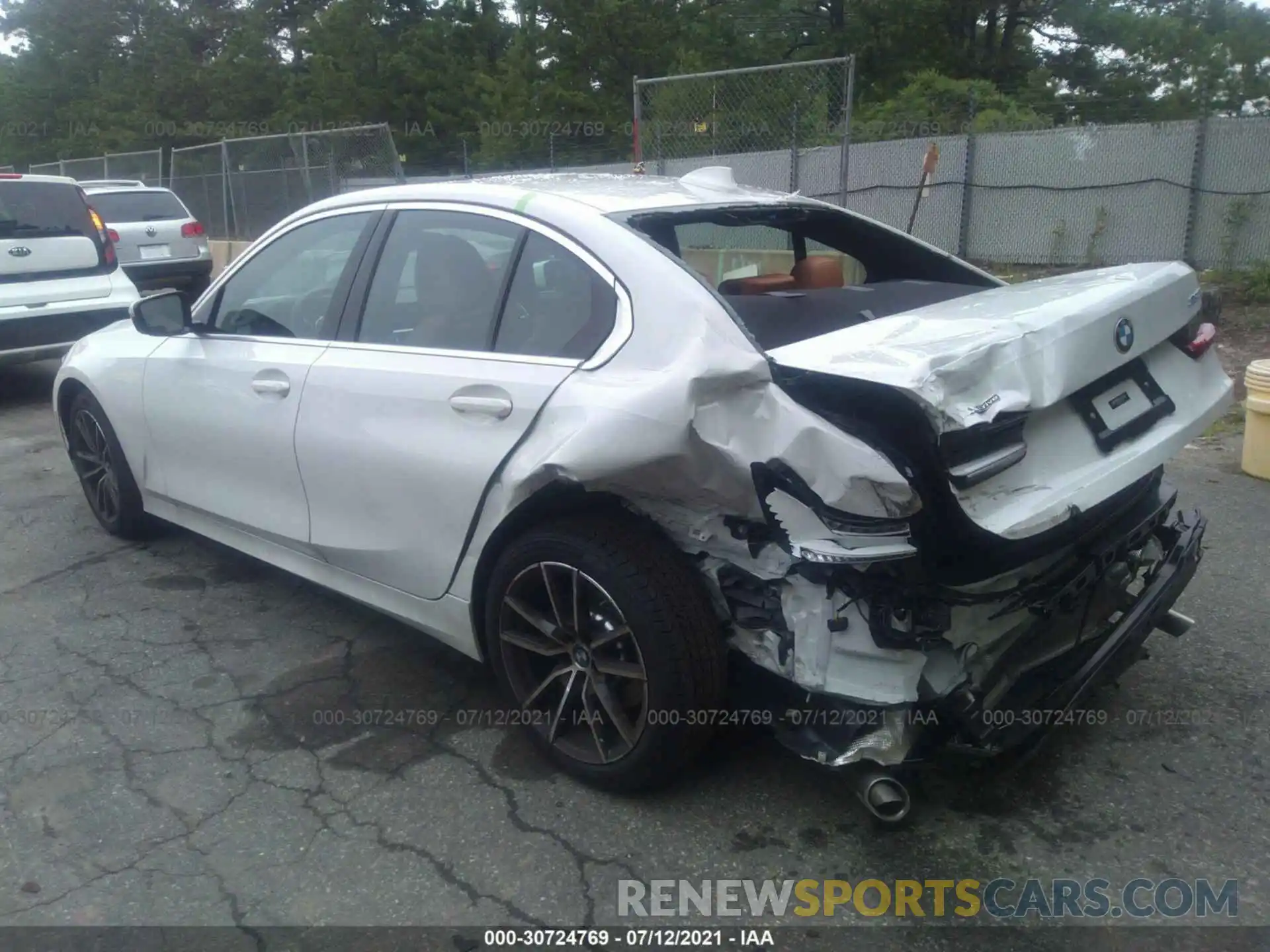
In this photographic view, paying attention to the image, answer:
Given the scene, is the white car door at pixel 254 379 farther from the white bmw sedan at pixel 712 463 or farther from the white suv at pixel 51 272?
the white suv at pixel 51 272

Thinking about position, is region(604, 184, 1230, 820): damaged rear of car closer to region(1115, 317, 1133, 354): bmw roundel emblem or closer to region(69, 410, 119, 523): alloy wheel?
region(1115, 317, 1133, 354): bmw roundel emblem

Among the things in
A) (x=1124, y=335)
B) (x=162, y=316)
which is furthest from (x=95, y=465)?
(x=1124, y=335)

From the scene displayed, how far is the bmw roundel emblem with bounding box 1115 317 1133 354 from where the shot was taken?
2865mm

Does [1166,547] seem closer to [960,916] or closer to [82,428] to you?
[960,916]

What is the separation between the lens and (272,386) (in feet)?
12.2

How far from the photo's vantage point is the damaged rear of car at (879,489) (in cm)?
240

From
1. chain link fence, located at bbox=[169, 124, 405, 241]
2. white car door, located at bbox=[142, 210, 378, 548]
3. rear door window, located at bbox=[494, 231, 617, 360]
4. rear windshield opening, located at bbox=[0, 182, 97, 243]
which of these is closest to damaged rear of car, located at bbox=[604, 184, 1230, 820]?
rear door window, located at bbox=[494, 231, 617, 360]

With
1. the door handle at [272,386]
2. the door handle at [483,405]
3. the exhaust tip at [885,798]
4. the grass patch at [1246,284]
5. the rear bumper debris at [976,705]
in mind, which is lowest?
the exhaust tip at [885,798]

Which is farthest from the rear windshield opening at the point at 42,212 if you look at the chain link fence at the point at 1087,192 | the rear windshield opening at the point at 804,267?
the chain link fence at the point at 1087,192

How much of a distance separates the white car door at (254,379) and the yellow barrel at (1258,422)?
451 cm

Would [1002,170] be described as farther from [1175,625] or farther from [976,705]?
[976,705]

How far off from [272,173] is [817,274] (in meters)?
14.9

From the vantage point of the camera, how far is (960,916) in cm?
249

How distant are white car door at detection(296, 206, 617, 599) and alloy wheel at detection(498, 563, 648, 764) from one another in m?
0.30
